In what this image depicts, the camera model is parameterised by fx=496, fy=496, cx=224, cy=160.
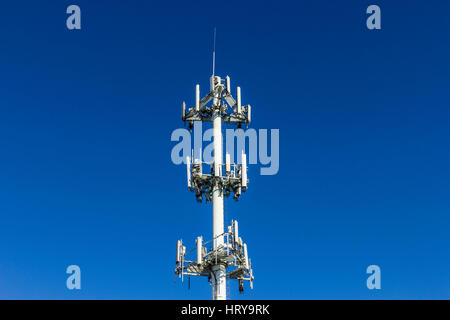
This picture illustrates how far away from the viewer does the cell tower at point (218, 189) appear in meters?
34.8

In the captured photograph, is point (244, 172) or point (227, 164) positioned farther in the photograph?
point (227, 164)

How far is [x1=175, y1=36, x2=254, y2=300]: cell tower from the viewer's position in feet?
114

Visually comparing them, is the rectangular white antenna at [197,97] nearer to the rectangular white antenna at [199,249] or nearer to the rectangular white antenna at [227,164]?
the rectangular white antenna at [227,164]

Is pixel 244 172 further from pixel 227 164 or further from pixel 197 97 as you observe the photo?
pixel 197 97

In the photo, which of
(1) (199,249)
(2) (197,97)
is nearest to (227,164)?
(2) (197,97)

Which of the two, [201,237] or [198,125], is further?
[198,125]

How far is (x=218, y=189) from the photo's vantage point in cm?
3753

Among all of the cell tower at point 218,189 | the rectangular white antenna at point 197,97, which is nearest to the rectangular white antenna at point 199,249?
the cell tower at point 218,189
